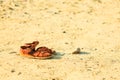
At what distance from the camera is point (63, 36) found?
761 centimetres

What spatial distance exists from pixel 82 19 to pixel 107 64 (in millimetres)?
2578

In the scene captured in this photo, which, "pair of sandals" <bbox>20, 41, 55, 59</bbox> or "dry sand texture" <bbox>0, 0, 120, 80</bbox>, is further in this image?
"pair of sandals" <bbox>20, 41, 55, 59</bbox>

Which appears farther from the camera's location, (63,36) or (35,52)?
(63,36)

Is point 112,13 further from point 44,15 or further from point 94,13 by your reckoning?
point 44,15

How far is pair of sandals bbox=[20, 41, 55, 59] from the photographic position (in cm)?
640

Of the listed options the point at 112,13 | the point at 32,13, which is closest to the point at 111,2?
the point at 112,13

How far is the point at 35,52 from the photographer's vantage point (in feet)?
21.2

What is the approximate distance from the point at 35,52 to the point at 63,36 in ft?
4.23

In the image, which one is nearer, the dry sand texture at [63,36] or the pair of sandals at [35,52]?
the dry sand texture at [63,36]

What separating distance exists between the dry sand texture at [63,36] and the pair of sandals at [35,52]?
92 millimetres

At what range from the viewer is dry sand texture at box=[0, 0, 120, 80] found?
19.7 ft

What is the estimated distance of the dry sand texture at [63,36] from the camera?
237 inches

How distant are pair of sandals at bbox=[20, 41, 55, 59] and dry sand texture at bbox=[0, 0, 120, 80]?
92mm

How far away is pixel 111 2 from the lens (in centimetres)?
988
